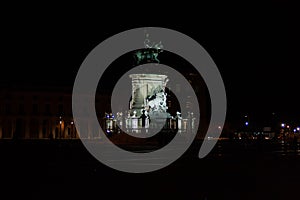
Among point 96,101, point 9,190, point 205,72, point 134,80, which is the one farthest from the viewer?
point 96,101

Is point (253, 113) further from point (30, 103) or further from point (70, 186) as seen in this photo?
point (70, 186)

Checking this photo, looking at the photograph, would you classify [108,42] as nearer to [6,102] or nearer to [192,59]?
[192,59]

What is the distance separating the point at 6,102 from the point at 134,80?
46.5 m

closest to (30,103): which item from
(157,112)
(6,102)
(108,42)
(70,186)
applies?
(6,102)

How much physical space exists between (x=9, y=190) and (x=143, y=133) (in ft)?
124

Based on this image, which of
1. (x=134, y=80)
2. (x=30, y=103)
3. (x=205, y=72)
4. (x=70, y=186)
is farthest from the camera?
(x=30, y=103)

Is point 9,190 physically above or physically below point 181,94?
below

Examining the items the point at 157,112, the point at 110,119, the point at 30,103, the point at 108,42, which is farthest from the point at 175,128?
the point at 30,103

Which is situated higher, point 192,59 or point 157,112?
point 192,59

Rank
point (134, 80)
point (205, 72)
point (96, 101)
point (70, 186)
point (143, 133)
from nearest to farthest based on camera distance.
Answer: point (70, 186) → point (143, 133) → point (134, 80) → point (205, 72) → point (96, 101)

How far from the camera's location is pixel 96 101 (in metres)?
101

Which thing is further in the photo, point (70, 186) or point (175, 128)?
point (175, 128)

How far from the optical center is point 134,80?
5406 centimetres

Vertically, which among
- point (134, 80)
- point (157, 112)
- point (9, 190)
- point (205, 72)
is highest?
point (205, 72)
